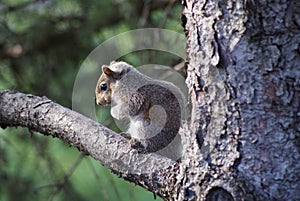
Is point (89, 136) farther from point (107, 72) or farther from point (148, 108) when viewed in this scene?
point (107, 72)

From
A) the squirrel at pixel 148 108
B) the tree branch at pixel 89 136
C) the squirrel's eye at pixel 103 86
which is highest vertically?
the squirrel's eye at pixel 103 86

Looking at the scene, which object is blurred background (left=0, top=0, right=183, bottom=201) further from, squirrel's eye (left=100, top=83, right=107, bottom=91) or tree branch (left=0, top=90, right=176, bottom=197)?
tree branch (left=0, top=90, right=176, bottom=197)

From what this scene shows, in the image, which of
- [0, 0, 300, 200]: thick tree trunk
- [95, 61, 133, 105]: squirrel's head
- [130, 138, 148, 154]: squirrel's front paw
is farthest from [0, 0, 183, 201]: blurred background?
[0, 0, 300, 200]: thick tree trunk

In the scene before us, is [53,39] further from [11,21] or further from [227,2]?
[227,2]

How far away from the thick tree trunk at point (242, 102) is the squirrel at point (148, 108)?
35 cm

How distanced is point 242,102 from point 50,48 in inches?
55.5

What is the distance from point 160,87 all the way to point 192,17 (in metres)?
0.53

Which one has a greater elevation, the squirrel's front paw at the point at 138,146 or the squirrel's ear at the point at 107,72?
the squirrel's ear at the point at 107,72

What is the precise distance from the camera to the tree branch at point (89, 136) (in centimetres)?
102

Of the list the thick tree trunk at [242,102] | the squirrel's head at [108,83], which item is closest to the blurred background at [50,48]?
the squirrel's head at [108,83]

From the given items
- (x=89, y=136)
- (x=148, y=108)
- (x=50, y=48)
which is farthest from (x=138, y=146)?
(x=50, y=48)

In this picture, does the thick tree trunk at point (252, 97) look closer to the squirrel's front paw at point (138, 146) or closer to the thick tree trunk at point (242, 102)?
the thick tree trunk at point (242, 102)

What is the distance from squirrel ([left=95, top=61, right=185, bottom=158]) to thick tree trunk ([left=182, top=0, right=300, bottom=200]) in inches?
14.9

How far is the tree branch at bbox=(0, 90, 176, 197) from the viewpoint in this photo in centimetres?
102
